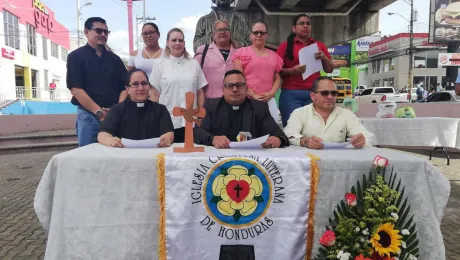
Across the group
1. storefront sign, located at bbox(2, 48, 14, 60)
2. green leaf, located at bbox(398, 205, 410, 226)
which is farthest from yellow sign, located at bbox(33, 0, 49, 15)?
green leaf, located at bbox(398, 205, 410, 226)

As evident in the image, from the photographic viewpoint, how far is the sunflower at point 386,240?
6.77 feet

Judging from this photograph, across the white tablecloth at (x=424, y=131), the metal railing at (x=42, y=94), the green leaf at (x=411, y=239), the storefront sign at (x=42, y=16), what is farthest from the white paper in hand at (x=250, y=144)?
the storefront sign at (x=42, y=16)

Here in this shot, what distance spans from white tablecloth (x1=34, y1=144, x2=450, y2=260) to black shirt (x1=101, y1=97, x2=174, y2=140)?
0.69m

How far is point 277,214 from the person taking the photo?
224cm

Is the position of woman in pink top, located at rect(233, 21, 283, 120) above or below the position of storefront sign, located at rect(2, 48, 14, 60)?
below

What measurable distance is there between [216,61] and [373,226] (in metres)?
2.35

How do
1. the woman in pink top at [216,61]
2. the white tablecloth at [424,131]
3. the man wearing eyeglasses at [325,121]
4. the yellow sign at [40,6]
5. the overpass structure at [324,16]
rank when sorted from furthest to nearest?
the yellow sign at [40,6], the overpass structure at [324,16], the white tablecloth at [424,131], the woman in pink top at [216,61], the man wearing eyeglasses at [325,121]

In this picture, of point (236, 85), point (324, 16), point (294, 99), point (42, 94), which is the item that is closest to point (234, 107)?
point (236, 85)

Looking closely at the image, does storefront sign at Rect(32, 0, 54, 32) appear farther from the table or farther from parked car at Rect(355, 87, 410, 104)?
the table

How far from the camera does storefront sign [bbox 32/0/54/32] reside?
25128 millimetres

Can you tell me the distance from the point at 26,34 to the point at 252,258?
26.5 metres

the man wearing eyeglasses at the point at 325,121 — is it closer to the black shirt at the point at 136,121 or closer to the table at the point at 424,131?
the black shirt at the point at 136,121

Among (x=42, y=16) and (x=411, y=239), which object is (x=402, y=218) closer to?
(x=411, y=239)

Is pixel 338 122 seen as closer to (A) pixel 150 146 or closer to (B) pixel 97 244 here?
(A) pixel 150 146
